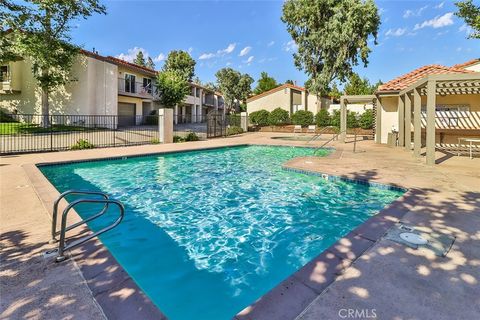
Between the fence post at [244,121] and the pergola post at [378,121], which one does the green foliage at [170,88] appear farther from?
the pergola post at [378,121]

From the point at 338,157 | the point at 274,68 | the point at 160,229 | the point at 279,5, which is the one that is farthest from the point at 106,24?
the point at 274,68

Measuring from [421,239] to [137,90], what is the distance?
30958mm

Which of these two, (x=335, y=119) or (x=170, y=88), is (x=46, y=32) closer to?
(x=170, y=88)

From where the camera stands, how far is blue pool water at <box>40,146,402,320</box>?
391cm

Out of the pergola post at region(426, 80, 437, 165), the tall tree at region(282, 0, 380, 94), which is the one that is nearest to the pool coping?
the pergola post at region(426, 80, 437, 165)

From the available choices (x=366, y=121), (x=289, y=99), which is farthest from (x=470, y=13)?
(x=289, y=99)

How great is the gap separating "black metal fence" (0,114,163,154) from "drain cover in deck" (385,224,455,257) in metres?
15.4

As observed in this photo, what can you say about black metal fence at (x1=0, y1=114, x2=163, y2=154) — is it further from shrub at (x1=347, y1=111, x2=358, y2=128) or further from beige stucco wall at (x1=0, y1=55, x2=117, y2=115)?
shrub at (x1=347, y1=111, x2=358, y2=128)

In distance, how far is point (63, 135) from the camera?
1827 centimetres

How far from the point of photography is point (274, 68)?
58969 mm

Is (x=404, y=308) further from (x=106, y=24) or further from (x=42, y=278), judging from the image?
(x=106, y=24)

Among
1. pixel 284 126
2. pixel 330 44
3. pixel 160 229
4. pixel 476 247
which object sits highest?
pixel 330 44

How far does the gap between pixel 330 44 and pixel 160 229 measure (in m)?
29.0

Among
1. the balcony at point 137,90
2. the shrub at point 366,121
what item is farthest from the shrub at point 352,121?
the balcony at point 137,90
